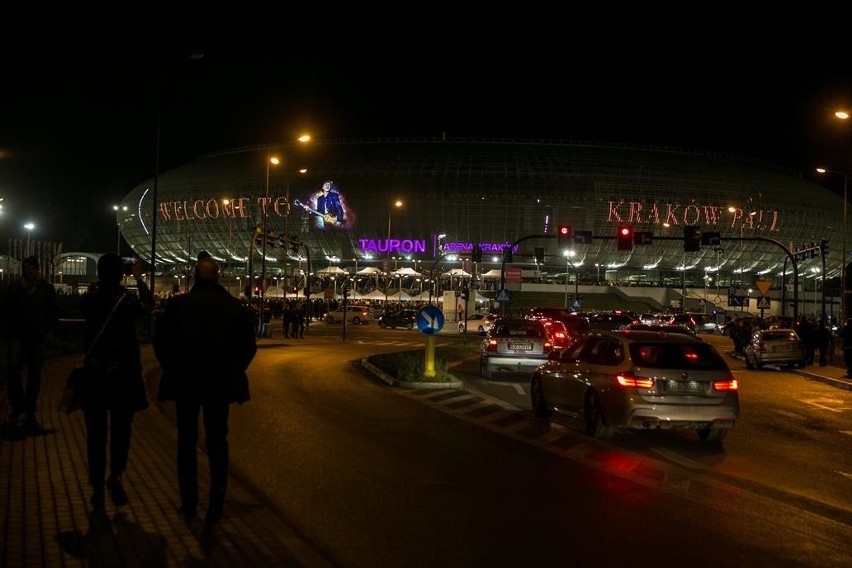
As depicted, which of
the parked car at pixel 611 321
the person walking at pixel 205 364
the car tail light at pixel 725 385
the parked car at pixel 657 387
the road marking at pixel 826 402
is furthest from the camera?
the parked car at pixel 611 321

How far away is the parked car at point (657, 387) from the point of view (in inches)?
484

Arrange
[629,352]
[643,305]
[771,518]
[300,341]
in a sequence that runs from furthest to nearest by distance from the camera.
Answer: [643,305] → [300,341] → [629,352] → [771,518]

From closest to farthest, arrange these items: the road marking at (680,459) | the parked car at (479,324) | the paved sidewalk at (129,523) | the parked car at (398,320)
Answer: the paved sidewalk at (129,523) → the road marking at (680,459) → the parked car at (479,324) → the parked car at (398,320)

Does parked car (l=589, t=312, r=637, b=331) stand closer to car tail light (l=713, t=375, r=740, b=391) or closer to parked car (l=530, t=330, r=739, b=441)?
parked car (l=530, t=330, r=739, b=441)

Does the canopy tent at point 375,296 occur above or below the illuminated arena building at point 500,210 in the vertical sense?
below

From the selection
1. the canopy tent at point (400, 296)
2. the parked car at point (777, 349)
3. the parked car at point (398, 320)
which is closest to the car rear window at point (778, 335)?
the parked car at point (777, 349)

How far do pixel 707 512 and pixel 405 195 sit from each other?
11480 cm

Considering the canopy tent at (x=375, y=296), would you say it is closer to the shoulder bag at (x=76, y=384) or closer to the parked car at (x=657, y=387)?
the parked car at (x=657, y=387)

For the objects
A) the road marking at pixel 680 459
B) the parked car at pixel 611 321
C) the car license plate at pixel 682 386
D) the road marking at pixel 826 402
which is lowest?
the road marking at pixel 826 402

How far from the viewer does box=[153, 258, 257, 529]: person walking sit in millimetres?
6676

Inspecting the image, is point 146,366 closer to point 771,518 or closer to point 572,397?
point 572,397

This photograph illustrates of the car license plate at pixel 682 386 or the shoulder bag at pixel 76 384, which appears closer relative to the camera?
the shoulder bag at pixel 76 384

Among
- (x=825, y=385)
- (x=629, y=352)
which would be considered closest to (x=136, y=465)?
(x=629, y=352)

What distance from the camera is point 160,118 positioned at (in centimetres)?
2611
